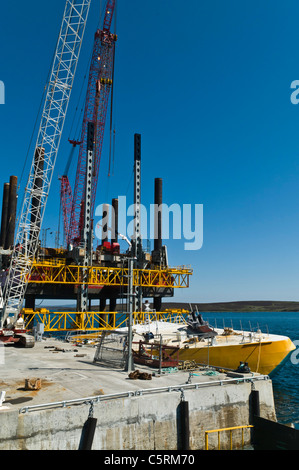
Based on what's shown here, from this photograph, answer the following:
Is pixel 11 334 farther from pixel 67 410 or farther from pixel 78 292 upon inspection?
pixel 67 410

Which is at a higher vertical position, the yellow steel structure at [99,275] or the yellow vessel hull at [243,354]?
the yellow steel structure at [99,275]

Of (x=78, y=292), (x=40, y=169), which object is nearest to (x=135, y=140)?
(x=40, y=169)

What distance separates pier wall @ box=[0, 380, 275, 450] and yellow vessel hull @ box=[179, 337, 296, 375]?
10.3m

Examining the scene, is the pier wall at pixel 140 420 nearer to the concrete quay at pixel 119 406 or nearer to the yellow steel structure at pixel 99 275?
the concrete quay at pixel 119 406

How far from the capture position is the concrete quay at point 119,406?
47.3 feet

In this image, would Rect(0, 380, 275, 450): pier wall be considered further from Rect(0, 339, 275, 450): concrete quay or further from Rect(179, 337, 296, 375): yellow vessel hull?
Rect(179, 337, 296, 375): yellow vessel hull

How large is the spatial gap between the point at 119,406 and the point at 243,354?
→ 59.6 ft

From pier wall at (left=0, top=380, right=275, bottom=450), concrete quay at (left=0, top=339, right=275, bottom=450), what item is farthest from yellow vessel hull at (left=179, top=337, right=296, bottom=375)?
pier wall at (left=0, top=380, right=275, bottom=450)

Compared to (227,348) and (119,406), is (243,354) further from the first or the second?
(119,406)

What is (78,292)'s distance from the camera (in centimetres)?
5075

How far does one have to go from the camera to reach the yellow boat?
3123 centimetres

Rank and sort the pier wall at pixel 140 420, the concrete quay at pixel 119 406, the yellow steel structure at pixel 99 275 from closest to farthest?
the pier wall at pixel 140 420
the concrete quay at pixel 119 406
the yellow steel structure at pixel 99 275

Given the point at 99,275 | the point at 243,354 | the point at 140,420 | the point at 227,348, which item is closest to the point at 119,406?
the point at 140,420

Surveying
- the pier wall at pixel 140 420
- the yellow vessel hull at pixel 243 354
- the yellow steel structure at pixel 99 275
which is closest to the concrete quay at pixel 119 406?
the pier wall at pixel 140 420
